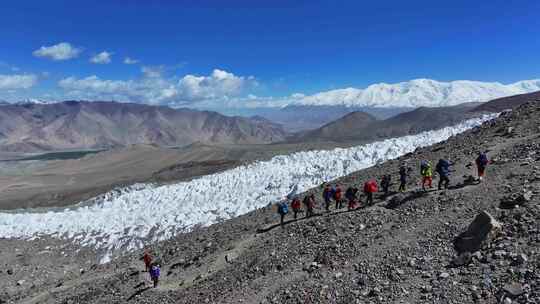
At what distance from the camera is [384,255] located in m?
12.0

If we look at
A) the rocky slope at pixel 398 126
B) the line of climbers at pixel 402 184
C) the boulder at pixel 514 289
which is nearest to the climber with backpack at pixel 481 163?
the line of climbers at pixel 402 184

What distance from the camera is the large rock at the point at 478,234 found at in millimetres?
10727

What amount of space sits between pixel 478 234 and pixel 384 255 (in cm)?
262

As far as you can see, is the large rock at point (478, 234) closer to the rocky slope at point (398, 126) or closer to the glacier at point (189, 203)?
the glacier at point (189, 203)

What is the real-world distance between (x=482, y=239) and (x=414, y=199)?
407cm

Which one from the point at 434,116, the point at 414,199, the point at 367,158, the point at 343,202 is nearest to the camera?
the point at 414,199

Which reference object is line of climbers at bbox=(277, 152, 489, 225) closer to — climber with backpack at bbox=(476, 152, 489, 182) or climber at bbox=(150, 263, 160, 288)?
climber with backpack at bbox=(476, 152, 489, 182)

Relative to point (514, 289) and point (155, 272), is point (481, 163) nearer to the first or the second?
point (514, 289)

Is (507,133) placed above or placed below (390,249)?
above

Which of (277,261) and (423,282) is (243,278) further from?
(423,282)

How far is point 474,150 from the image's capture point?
19.9m

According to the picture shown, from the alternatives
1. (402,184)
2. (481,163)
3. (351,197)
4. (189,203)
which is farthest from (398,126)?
(481,163)

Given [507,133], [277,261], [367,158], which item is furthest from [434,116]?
[277,261]

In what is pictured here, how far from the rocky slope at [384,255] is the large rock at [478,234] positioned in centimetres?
8
